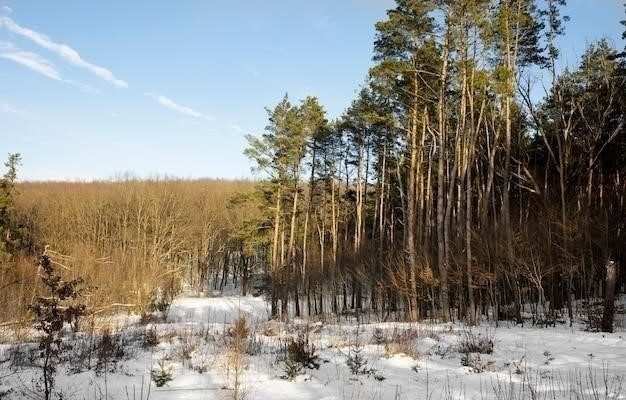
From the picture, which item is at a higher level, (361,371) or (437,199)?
(437,199)

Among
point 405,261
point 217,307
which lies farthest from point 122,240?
point 405,261

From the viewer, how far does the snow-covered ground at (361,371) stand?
718 centimetres

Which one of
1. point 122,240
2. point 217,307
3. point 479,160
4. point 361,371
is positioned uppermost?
point 479,160

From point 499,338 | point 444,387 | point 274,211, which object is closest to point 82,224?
point 274,211

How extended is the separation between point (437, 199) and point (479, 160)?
7.34 metres

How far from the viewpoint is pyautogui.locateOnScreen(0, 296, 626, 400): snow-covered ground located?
718cm

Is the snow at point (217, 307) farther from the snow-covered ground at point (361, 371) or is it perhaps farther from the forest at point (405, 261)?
the snow-covered ground at point (361, 371)

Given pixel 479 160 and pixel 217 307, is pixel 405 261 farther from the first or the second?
pixel 217 307

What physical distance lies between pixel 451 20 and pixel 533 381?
49.9 ft

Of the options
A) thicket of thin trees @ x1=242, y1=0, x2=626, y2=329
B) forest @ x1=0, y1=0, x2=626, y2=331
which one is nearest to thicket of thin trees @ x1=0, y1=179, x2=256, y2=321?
forest @ x1=0, y1=0, x2=626, y2=331

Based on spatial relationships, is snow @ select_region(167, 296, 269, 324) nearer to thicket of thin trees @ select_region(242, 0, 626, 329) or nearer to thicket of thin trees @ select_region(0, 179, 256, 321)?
thicket of thin trees @ select_region(0, 179, 256, 321)

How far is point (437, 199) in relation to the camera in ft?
83.9

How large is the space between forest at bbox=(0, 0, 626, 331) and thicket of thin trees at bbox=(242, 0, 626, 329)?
0.39 ft

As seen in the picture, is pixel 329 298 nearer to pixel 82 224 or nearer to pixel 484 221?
pixel 484 221
